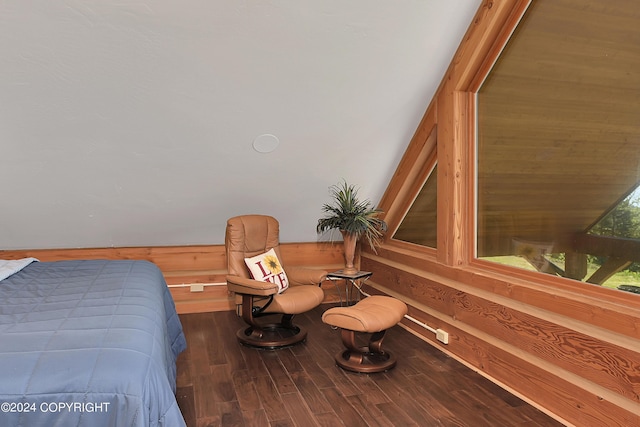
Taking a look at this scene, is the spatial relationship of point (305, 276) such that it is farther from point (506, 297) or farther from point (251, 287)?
point (506, 297)

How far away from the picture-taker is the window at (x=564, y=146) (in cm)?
236

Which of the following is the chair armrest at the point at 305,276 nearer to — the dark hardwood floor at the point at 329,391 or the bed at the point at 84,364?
the dark hardwood floor at the point at 329,391

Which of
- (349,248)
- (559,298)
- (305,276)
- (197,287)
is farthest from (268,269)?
(559,298)

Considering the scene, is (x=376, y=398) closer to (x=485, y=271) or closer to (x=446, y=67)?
(x=485, y=271)

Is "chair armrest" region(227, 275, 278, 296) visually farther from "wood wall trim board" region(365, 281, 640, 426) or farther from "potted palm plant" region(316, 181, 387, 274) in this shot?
"wood wall trim board" region(365, 281, 640, 426)

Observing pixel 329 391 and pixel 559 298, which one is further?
pixel 329 391

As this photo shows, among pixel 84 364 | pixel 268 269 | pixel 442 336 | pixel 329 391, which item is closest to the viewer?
pixel 84 364

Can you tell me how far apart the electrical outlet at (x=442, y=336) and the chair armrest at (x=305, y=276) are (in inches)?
41.6

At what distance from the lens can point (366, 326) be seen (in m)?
3.11

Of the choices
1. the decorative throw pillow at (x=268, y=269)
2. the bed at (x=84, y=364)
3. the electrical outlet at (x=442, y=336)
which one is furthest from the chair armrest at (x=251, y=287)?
the electrical outlet at (x=442, y=336)

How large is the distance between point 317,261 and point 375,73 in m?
2.55

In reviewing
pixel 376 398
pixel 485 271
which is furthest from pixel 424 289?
pixel 376 398

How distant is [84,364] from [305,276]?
2.57m

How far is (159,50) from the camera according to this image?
296 centimetres
